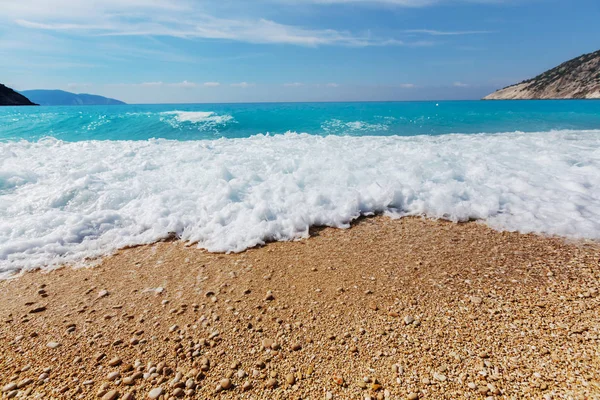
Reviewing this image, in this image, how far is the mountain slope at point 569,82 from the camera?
8344 centimetres

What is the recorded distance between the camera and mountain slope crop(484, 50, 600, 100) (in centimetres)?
8344

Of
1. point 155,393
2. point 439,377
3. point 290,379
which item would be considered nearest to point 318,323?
point 290,379

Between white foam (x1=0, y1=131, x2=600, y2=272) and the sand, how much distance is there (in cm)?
67

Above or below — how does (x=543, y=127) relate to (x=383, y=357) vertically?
→ above

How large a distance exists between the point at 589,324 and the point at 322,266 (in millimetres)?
2805

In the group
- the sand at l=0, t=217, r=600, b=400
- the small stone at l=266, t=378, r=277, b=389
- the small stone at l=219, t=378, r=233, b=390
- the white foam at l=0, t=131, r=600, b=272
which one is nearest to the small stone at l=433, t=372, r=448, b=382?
the sand at l=0, t=217, r=600, b=400

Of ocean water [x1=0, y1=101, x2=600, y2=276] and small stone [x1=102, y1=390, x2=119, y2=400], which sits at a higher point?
ocean water [x1=0, y1=101, x2=600, y2=276]

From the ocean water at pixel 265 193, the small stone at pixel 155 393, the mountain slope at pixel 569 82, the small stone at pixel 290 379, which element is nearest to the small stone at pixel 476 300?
the small stone at pixel 290 379

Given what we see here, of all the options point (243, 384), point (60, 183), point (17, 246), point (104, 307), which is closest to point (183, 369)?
point (243, 384)

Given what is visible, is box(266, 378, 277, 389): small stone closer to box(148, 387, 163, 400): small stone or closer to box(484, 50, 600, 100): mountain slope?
box(148, 387, 163, 400): small stone

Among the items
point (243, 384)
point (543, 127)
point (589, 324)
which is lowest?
point (243, 384)

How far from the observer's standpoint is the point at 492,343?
262 centimetres

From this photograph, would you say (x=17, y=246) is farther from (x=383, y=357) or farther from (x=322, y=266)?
(x=383, y=357)

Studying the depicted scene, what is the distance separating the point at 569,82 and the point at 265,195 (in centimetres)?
12526
